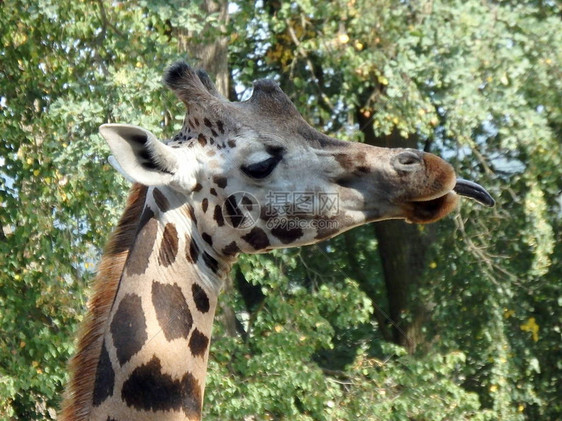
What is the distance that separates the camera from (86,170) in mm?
6965

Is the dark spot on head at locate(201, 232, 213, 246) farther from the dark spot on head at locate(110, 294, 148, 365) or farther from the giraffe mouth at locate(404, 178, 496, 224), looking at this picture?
the giraffe mouth at locate(404, 178, 496, 224)

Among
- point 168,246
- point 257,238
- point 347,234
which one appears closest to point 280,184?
point 257,238

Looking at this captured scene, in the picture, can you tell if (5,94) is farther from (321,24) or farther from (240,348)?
(321,24)

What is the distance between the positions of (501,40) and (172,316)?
6628 millimetres

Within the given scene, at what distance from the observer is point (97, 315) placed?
133 inches

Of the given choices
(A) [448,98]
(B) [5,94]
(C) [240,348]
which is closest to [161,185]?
(B) [5,94]

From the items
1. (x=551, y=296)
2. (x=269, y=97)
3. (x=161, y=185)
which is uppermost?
(x=551, y=296)

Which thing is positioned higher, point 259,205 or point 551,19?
point 551,19

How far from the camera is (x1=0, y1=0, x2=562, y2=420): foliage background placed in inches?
284

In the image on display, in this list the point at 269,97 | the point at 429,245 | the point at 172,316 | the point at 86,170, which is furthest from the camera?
the point at 429,245

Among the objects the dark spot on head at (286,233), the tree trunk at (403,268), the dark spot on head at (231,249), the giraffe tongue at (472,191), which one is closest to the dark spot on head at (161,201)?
the dark spot on head at (231,249)

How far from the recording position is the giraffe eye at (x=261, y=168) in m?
3.45

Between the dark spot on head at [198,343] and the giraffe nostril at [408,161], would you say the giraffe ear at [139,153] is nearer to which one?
the dark spot on head at [198,343]

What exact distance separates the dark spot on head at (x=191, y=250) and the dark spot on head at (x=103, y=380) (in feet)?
1.28
